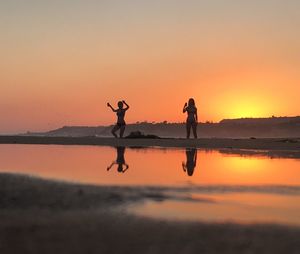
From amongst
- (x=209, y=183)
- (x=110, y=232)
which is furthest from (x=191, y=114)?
(x=110, y=232)

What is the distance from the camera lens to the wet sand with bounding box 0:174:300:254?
3.43 metres

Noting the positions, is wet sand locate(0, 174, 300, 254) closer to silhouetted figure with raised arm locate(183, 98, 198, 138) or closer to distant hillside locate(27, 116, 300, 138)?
silhouetted figure with raised arm locate(183, 98, 198, 138)

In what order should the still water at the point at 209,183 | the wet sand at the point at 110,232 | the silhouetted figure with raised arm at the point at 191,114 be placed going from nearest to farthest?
the wet sand at the point at 110,232
the still water at the point at 209,183
the silhouetted figure with raised arm at the point at 191,114

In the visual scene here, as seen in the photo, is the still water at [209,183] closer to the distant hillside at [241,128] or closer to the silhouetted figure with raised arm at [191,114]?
the silhouetted figure with raised arm at [191,114]

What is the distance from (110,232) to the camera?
3871 millimetres

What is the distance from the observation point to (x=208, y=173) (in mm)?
8453

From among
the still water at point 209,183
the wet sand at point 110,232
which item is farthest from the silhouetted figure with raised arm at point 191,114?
the wet sand at point 110,232

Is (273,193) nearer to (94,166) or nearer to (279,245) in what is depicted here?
(279,245)

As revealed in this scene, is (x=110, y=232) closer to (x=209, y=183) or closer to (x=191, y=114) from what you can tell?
(x=209, y=183)

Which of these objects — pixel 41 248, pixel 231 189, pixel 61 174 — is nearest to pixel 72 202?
pixel 41 248

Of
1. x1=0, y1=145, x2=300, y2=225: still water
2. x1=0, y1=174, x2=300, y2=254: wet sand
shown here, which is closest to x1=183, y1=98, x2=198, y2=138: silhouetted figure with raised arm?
x1=0, y1=145, x2=300, y2=225: still water

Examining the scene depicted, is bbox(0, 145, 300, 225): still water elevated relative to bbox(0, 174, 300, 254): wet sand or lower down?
elevated

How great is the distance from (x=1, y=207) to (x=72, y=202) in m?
0.79

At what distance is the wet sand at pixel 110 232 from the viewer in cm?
343
